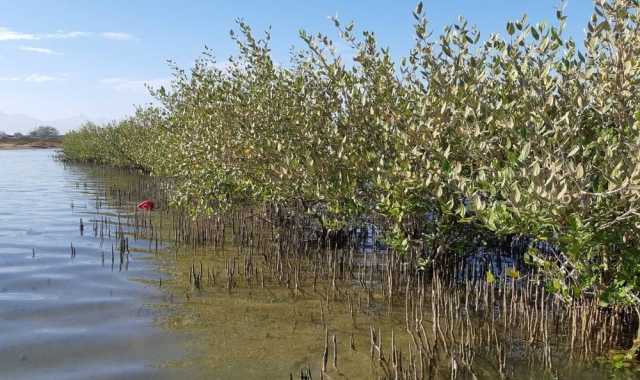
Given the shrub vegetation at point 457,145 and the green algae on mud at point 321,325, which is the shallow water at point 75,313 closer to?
the green algae on mud at point 321,325

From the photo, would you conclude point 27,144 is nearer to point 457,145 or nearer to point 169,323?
point 169,323

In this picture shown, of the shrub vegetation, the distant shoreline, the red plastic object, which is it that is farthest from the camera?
the distant shoreline

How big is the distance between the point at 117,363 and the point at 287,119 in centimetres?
385

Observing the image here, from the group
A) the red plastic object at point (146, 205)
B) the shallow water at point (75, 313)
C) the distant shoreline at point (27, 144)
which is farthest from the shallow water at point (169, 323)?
the distant shoreline at point (27, 144)

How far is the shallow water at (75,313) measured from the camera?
5.07 metres

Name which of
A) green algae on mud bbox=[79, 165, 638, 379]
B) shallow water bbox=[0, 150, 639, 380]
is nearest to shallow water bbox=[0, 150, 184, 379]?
shallow water bbox=[0, 150, 639, 380]

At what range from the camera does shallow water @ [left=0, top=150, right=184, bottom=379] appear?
16.6 ft

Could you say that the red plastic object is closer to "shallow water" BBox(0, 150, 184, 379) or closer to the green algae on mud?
"shallow water" BBox(0, 150, 184, 379)

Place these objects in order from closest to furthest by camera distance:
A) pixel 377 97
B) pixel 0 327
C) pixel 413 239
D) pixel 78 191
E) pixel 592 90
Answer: pixel 592 90 → pixel 0 327 → pixel 377 97 → pixel 413 239 → pixel 78 191

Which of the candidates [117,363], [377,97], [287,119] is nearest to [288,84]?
[287,119]

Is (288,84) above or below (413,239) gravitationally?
above

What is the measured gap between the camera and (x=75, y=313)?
649 cm

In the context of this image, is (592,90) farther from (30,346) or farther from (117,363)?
(30,346)

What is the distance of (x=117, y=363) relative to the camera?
5105 mm
